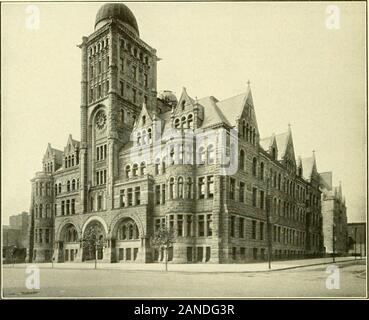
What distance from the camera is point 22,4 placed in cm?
1400

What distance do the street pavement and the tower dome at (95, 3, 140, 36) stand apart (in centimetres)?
857

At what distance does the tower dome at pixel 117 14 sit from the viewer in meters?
14.5

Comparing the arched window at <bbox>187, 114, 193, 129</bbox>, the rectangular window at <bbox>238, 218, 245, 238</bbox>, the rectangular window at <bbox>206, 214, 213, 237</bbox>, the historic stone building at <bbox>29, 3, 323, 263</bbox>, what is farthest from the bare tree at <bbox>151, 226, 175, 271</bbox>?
the arched window at <bbox>187, 114, 193, 129</bbox>

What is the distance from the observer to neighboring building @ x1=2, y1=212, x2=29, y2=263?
1462 centimetres

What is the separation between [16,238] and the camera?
15914 millimetres

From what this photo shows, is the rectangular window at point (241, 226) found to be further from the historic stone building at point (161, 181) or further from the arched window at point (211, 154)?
the arched window at point (211, 154)

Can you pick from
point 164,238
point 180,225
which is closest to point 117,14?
point 164,238

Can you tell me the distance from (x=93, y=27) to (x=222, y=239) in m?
9.70

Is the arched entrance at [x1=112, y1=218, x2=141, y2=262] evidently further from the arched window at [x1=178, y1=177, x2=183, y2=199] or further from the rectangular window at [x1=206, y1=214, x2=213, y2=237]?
the rectangular window at [x1=206, y1=214, x2=213, y2=237]

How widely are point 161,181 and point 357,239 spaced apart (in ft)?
30.5
